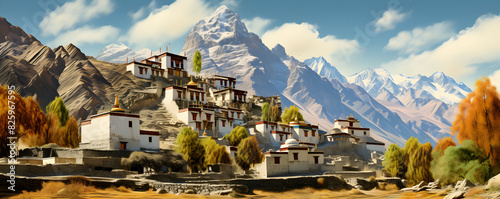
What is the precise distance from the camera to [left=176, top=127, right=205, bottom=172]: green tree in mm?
52094

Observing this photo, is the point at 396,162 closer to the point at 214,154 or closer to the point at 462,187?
the point at 462,187

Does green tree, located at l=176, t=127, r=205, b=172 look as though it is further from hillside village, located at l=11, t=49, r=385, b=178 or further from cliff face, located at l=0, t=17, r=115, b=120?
cliff face, located at l=0, t=17, r=115, b=120

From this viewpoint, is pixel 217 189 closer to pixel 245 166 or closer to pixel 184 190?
pixel 184 190

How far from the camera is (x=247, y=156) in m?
57.5

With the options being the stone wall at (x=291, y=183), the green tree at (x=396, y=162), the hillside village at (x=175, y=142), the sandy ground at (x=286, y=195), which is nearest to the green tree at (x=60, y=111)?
the hillside village at (x=175, y=142)

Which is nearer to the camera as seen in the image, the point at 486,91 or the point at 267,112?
the point at 486,91

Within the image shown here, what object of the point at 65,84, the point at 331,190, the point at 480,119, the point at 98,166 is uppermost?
the point at 65,84

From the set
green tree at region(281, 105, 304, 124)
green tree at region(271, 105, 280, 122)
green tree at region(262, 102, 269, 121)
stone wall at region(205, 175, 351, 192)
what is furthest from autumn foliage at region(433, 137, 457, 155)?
green tree at region(262, 102, 269, 121)

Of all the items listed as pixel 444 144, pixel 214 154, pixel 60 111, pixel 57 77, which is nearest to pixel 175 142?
pixel 214 154

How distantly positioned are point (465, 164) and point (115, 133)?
113ft

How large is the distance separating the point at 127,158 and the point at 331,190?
66.8ft

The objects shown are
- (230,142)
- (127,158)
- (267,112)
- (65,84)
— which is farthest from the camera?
(65,84)

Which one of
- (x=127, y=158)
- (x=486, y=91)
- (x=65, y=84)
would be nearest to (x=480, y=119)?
(x=486, y=91)

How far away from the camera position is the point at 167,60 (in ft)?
331
